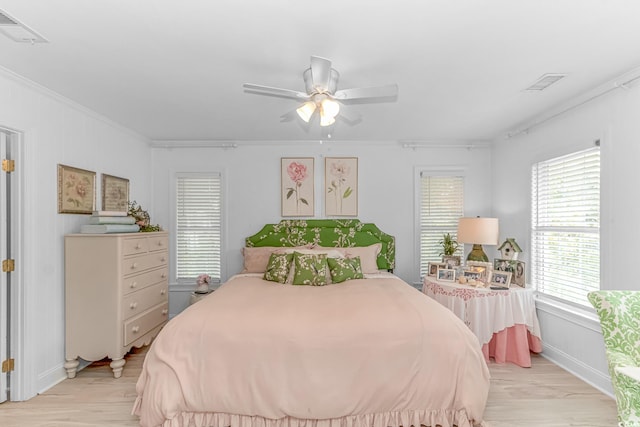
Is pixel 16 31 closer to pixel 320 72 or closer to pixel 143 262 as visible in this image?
pixel 320 72

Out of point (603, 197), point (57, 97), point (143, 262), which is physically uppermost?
point (57, 97)

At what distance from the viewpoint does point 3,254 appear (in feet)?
9.02

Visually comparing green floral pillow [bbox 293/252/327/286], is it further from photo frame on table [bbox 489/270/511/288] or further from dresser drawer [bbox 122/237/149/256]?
photo frame on table [bbox 489/270/511/288]

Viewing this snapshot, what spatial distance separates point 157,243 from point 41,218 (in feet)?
3.67

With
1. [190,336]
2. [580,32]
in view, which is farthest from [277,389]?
[580,32]

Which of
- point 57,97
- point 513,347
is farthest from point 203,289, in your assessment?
point 513,347

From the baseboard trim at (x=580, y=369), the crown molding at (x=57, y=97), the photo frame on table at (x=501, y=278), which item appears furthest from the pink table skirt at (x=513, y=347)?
the crown molding at (x=57, y=97)

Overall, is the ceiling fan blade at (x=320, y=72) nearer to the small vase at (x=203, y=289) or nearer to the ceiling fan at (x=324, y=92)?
the ceiling fan at (x=324, y=92)

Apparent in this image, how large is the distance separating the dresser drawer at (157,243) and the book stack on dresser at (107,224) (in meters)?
0.22

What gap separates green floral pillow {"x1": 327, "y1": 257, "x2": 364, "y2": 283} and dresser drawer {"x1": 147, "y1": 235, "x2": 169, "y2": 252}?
193 centimetres

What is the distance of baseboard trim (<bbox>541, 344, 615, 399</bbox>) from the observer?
112 inches

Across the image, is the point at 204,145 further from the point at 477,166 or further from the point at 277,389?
the point at 477,166

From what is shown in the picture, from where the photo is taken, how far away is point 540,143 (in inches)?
148

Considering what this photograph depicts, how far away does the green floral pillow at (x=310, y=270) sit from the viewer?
11.8 ft
